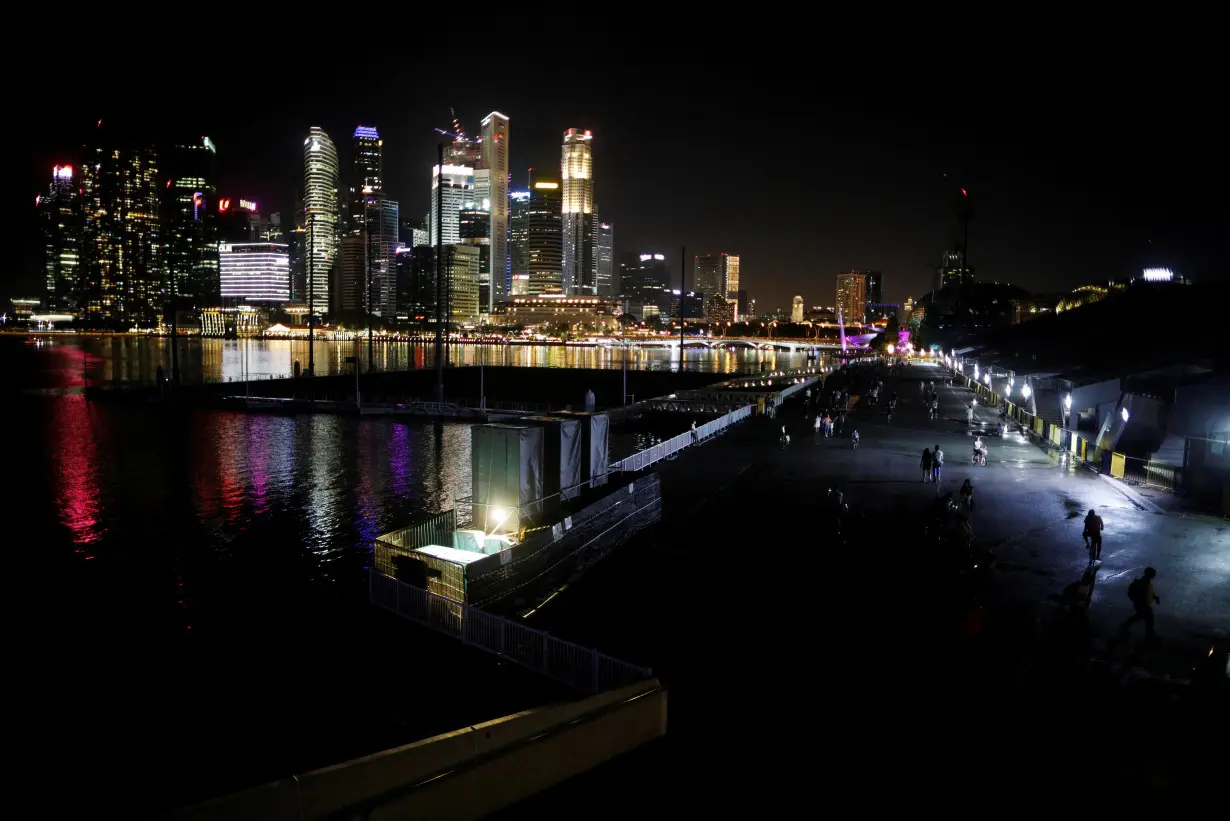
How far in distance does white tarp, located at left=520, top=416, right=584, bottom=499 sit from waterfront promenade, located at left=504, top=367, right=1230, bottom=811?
1.75m

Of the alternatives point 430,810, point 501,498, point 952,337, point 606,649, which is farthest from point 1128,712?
point 952,337

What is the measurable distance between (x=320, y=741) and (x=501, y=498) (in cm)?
570

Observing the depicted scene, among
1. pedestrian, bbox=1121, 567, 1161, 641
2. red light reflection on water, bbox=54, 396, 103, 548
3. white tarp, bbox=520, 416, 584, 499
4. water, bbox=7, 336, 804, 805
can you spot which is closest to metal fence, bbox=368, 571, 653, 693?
water, bbox=7, 336, 804, 805

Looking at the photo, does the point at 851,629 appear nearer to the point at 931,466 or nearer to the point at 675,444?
the point at 931,466

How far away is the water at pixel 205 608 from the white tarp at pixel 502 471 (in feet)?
8.16

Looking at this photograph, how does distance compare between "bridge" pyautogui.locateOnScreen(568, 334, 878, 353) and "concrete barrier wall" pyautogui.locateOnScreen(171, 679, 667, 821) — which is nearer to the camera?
"concrete barrier wall" pyautogui.locateOnScreen(171, 679, 667, 821)

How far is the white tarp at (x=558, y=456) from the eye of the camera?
13445 mm

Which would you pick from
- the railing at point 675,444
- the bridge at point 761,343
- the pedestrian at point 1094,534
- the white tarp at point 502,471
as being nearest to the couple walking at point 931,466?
the pedestrian at point 1094,534

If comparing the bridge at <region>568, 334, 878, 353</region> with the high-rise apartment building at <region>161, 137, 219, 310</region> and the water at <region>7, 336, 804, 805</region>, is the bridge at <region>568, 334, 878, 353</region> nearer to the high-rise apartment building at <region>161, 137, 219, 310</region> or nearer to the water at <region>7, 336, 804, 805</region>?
the high-rise apartment building at <region>161, 137, 219, 310</region>

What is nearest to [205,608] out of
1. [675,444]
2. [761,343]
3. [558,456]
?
[558,456]

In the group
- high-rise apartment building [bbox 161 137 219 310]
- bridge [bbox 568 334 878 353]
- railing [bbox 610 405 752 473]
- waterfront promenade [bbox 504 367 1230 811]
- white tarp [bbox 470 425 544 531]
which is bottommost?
waterfront promenade [bbox 504 367 1230 811]

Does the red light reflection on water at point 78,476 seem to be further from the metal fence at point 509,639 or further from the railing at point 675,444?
the railing at point 675,444

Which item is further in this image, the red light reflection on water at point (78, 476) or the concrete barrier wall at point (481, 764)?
the red light reflection on water at point (78, 476)

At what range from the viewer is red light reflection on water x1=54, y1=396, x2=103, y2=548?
1534 centimetres
